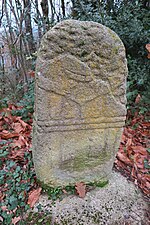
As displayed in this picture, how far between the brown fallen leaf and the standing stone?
11cm

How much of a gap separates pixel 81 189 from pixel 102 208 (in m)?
0.22

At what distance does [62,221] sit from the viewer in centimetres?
162

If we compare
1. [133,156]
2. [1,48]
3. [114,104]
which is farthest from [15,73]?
[114,104]

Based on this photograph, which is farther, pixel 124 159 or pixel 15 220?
pixel 124 159

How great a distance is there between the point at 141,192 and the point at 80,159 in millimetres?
685

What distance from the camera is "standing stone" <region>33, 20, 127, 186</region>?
1375mm

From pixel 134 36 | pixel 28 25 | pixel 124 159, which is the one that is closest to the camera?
pixel 124 159

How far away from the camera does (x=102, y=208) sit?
173cm

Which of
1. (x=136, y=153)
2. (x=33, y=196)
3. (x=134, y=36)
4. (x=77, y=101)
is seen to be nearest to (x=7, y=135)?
(x=33, y=196)

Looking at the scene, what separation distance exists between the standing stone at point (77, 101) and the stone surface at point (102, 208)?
17 cm

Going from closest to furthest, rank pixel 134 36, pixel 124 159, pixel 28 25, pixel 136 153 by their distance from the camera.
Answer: pixel 124 159 → pixel 136 153 → pixel 134 36 → pixel 28 25

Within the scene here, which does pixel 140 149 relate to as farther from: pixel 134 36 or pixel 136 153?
pixel 134 36

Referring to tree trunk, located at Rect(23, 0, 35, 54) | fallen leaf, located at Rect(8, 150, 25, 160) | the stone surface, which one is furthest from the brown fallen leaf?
tree trunk, located at Rect(23, 0, 35, 54)

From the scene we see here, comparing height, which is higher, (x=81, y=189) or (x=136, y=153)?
(x=81, y=189)
